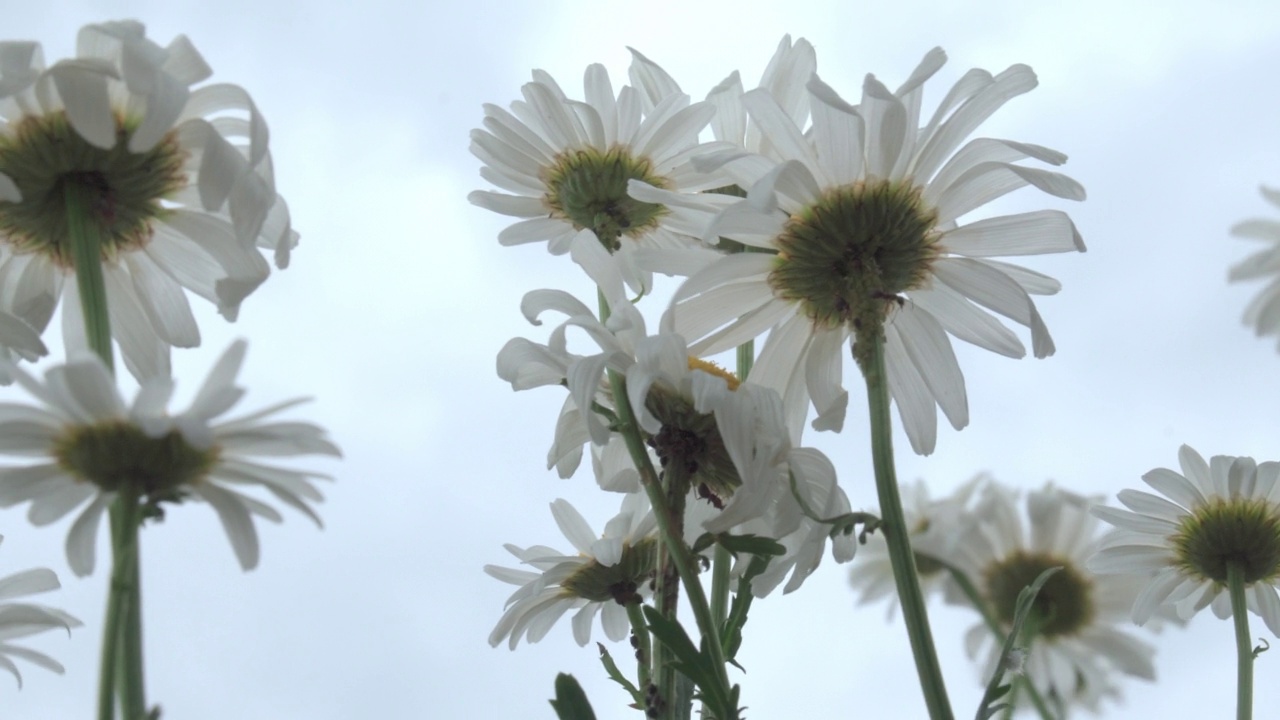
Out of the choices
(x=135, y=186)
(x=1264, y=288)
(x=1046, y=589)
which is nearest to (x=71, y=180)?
(x=135, y=186)

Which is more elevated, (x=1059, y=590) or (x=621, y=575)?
(x=1059, y=590)

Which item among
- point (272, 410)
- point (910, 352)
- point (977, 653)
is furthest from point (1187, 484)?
point (272, 410)

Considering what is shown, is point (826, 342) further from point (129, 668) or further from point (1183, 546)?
point (129, 668)

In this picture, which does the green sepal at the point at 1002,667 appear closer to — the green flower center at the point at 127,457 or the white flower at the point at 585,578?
the white flower at the point at 585,578

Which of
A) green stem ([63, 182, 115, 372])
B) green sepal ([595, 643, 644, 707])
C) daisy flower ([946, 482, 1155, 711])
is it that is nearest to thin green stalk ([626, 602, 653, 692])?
green sepal ([595, 643, 644, 707])

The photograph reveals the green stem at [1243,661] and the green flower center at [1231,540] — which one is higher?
the green flower center at [1231,540]

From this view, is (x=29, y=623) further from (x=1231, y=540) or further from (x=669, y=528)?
(x=1231, y=540)

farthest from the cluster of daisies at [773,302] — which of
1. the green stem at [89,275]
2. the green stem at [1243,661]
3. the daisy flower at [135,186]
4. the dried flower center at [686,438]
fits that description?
the green stem at [89,275]
